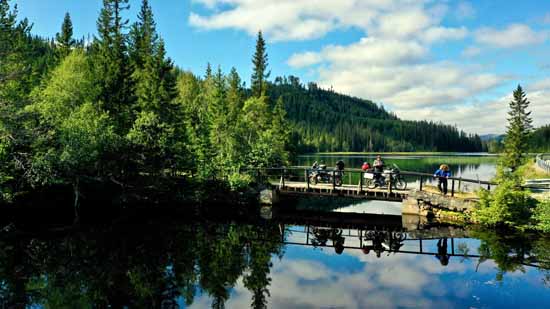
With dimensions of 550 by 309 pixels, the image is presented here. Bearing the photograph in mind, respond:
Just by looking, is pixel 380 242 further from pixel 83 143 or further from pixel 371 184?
pixel 83 143

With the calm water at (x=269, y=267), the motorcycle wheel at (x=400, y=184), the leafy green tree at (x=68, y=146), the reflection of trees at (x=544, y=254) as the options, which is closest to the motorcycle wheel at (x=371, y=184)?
the motorcycle wheel at (x=400, y=184)

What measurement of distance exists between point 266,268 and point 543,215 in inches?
552

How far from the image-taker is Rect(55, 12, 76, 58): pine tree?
1716 inches

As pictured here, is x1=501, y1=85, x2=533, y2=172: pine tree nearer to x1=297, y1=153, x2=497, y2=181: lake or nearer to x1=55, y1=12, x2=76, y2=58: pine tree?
x1=297, y1=153, x2=497, y2=181: lake

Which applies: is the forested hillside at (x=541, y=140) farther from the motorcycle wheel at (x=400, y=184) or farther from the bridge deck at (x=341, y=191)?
the bridge deck at (x=341, y=191)

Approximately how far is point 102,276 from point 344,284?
8.42m

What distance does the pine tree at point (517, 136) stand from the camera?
162 ft

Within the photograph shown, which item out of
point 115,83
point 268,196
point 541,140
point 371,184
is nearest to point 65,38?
point 115,83

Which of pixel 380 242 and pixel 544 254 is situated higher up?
pixel 544 254

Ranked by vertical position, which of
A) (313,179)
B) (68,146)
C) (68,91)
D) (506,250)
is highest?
(68,91)

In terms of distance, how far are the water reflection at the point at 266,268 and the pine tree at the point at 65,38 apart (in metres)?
30.3

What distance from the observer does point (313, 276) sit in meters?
14.0

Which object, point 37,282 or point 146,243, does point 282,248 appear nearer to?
point 146,243

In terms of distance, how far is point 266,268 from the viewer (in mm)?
14859
